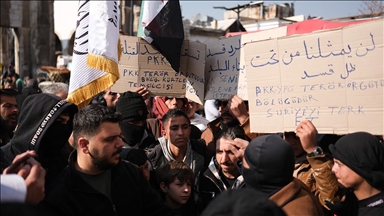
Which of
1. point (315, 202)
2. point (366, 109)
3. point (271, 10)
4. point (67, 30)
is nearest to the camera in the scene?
point (315, 202)

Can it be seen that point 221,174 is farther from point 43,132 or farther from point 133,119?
point 43,132

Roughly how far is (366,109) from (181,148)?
175cm

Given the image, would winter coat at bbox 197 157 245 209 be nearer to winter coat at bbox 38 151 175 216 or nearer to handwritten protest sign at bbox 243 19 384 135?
handwritten protest sign at bbox 243 19 384 135

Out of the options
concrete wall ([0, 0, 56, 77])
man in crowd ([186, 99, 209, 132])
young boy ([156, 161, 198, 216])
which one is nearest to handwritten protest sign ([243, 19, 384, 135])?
young boy ([156, 161, 198, 216])

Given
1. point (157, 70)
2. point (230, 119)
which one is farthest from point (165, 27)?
point (230, 119)

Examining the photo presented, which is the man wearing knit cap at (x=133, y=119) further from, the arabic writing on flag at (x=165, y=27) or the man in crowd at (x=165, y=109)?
the man in crowd at (x=165, y=109)

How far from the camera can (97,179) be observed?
9.59ft

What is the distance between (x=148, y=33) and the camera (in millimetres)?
4730

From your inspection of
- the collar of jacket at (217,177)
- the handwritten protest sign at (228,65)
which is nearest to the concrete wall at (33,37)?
the handwritten protest sign at (228,65)

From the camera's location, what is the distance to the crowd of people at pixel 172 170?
7.21 ft

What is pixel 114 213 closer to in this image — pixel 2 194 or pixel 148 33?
pixel 2 194

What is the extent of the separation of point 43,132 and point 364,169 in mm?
2101

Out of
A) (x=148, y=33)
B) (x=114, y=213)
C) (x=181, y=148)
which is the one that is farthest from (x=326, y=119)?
(x=148, y=33)

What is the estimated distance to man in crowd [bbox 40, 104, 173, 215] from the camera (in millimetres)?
2757
